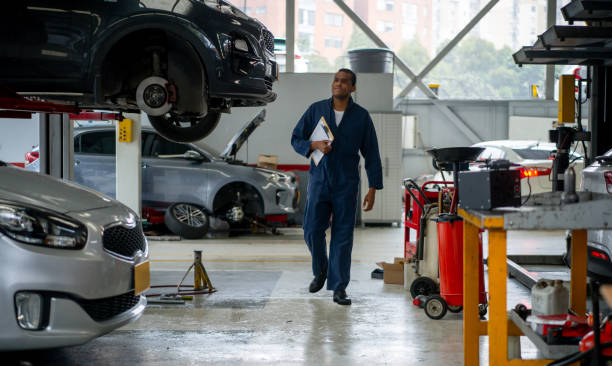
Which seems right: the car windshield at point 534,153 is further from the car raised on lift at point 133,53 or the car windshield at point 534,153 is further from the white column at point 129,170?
the car raised on lift at point 133,53

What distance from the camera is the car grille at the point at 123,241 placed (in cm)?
291

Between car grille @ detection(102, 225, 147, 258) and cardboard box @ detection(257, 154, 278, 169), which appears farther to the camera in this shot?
cardboard box @ detection(257, 154, 278, 169)

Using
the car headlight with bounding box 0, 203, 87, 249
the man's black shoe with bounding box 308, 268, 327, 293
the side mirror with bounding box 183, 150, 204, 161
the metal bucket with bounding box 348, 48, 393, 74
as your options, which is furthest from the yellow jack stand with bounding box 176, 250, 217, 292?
the metal bucket with bounding box 348, 48, 393, 74

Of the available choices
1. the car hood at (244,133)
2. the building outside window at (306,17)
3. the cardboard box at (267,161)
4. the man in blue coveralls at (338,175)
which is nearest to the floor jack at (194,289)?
the man in blue coveralls at (338,175)

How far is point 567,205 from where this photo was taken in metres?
2.28

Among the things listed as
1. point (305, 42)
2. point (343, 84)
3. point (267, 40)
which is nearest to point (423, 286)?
point (343, 84)

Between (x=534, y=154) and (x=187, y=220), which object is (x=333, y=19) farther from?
(x=187, y=220)

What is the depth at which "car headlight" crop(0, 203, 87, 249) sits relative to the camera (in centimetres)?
258

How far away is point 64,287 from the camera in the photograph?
8.50ft

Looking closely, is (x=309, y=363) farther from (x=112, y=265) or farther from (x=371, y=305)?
(x=371, y=305)

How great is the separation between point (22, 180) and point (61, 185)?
24cm

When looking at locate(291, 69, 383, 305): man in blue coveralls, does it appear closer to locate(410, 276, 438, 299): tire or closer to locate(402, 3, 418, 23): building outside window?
locate(410, 276, 438, 299): tire

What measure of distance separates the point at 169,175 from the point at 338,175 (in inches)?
178

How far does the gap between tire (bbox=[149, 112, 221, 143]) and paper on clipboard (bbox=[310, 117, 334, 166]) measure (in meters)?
1.27
